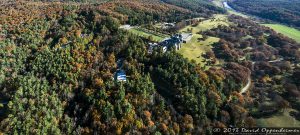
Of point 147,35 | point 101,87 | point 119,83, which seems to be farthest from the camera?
point 147,35

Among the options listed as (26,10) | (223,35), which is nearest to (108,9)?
(26,10)

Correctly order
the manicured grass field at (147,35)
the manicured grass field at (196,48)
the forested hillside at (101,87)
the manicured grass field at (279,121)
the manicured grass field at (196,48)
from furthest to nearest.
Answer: the manicured grass field at (147,35) → the manicured grass field at (196,48) → the manicured grass field at (196,48) → the manicured grass field at (279,121) → the forested hillside at (101,87)

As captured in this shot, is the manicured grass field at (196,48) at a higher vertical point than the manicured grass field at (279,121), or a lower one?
higher

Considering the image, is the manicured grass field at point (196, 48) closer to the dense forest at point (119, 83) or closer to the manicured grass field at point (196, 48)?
the manicured grass field at point (196, 48)

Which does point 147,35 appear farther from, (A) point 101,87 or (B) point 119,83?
(A) point 101,87

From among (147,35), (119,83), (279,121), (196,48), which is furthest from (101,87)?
(279,121)

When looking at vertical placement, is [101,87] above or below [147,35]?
below

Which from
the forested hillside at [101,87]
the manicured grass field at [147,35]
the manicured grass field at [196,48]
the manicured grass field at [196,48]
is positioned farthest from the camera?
the manicured grass field at [147,35]

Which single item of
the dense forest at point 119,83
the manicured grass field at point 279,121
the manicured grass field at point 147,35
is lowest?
the manicured grass field at point 279,121

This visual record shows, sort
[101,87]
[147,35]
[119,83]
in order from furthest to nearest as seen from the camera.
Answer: [147,35] < [119,83] < [101,87]

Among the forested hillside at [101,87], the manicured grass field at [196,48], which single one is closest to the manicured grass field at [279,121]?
the forested hillside at [101,87]
